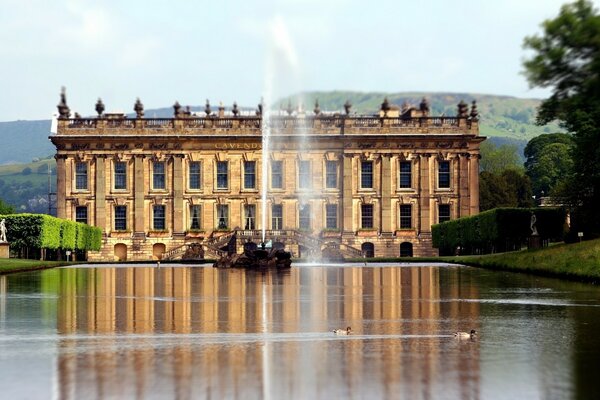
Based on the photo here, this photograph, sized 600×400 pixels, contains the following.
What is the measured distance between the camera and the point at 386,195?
282 feet

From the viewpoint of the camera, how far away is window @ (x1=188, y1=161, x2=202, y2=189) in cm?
8612

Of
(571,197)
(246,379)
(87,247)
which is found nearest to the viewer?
(246,379)

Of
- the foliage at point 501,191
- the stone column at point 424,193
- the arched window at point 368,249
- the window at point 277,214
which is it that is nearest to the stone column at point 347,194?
the arched window at point 368,249

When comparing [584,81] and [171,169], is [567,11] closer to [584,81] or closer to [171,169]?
[584,81]

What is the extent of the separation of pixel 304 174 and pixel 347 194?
3.87m

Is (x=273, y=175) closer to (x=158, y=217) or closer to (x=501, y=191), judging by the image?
(x=158, y=217)

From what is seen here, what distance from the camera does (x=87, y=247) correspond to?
255 ft

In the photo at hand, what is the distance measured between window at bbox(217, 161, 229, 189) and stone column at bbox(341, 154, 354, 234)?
9533 millimetres

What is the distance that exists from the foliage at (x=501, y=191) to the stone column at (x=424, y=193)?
19.9m

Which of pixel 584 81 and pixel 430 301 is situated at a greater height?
pixel 584 81

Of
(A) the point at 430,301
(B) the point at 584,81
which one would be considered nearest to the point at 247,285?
(A) the point at 430,301

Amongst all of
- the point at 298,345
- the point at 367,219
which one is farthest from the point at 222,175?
the point at 298,345

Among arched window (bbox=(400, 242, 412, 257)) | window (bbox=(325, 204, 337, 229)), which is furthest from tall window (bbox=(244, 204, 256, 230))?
arched window (bbox=(400, 242, 412, 257))

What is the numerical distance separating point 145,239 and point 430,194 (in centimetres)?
2336
